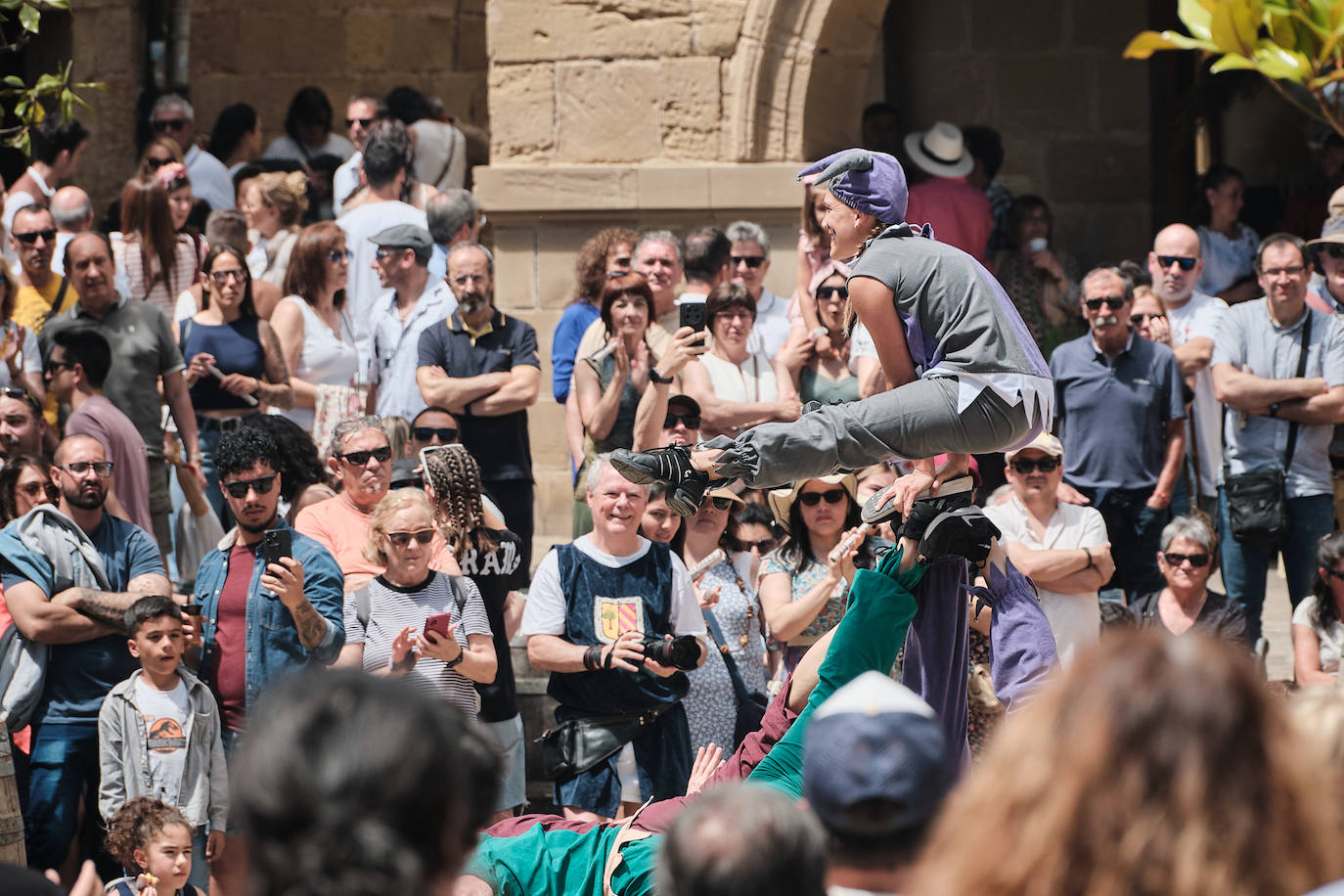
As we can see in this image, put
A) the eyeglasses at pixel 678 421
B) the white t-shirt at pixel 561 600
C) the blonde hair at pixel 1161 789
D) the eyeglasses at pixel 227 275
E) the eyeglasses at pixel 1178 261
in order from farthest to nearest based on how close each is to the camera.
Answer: the eyeglasses at pixel 1178 261 → the eyeglasses at pixel 227 275 → the eyeglasses at pixel 678 421 → the white t-shirt at pixel 561 600 → the blonde hair at pixel 1161 789

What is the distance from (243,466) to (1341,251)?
4491mm

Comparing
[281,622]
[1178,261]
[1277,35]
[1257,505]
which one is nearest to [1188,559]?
[1257,505]

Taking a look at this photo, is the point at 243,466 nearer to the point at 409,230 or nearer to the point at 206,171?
the point at 409,230

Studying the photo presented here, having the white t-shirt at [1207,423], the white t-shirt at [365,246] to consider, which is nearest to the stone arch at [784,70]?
the white t-shirt at [365,246]

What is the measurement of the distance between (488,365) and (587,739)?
1977 mm

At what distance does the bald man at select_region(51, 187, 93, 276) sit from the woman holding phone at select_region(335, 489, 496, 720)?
3.26 m

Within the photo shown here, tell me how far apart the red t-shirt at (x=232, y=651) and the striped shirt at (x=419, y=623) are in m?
0.36

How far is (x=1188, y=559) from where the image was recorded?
659cm

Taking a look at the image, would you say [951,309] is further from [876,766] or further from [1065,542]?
[1065,542]

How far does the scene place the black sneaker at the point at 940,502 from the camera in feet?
13.6

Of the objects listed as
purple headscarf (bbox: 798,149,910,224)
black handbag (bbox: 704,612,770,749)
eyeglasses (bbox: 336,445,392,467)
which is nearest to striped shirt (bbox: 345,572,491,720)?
eyeglasses (bbox: 336,445,392,467)

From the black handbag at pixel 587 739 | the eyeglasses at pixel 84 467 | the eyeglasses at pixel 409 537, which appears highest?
the eyeglasses at pixel 84 467

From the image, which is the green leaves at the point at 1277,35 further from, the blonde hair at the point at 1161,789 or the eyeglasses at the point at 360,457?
the eyeglasses at the point at 360,457

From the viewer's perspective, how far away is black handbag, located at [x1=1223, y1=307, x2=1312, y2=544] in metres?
7.00
